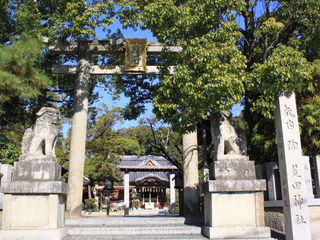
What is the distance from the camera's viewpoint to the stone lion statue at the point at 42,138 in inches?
283

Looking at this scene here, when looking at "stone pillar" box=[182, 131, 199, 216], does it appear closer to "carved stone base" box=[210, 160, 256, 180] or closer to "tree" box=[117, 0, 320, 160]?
"tree" box=[117, 0, 320, 160]

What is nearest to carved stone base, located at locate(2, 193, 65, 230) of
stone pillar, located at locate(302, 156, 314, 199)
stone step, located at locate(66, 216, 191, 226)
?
stone step, located at locate(66, 216, 191, 226)

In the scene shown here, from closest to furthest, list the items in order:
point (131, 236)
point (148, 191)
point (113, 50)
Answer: point (131, 236)
point (113, 50)
point (148, 191)

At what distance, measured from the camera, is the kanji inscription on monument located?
644cm

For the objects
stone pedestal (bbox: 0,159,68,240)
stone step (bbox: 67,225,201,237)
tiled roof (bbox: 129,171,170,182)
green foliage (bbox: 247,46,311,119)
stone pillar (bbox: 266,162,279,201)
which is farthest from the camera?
tiled roof (bbox: 129,171,170,182)

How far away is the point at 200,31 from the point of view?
764 cm

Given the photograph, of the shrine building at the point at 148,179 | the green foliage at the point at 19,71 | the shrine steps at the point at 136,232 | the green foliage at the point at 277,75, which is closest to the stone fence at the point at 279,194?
the green foliage at the point at 277,75

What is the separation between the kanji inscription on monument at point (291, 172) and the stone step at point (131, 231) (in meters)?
2.18

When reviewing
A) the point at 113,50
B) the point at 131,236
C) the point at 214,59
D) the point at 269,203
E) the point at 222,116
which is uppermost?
the point at 113,50

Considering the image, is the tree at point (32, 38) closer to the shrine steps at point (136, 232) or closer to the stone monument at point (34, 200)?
the stone monument at point (34, 200)

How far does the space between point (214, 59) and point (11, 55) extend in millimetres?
5708

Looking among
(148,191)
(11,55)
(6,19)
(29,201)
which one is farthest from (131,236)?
(148,191)

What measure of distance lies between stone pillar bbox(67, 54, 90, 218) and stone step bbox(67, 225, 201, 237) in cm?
310

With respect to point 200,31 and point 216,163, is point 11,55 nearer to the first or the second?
point 200,31
